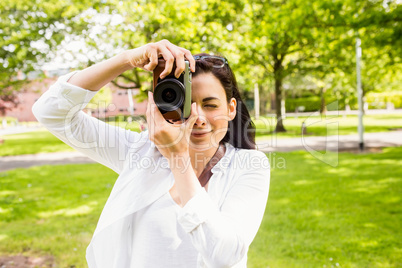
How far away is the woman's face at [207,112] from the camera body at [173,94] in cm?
13

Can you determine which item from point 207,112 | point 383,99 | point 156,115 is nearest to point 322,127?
point 207,112

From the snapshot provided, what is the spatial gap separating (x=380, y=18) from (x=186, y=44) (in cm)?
624

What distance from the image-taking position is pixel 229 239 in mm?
1111

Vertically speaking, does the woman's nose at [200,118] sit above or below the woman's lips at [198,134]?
above

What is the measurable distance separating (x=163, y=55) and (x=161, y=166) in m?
0.48

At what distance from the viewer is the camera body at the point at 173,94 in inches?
52.7

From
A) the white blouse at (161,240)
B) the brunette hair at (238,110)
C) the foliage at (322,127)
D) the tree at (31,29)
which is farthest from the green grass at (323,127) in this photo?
the white blouse at (161,240)

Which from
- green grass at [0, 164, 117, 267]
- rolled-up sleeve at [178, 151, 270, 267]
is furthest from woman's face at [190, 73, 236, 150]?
green grass at [0, 164, 117, 267]

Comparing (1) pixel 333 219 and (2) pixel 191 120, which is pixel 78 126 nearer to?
(2) pixel 191 120

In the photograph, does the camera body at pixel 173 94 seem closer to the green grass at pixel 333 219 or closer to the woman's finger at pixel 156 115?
the woman's finger at pixel 156 115

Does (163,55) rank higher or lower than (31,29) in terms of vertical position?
lower

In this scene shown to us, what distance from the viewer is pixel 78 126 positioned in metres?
1.56

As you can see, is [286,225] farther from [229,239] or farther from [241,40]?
[241,40]

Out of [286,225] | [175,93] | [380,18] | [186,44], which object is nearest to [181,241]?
[175,93]
